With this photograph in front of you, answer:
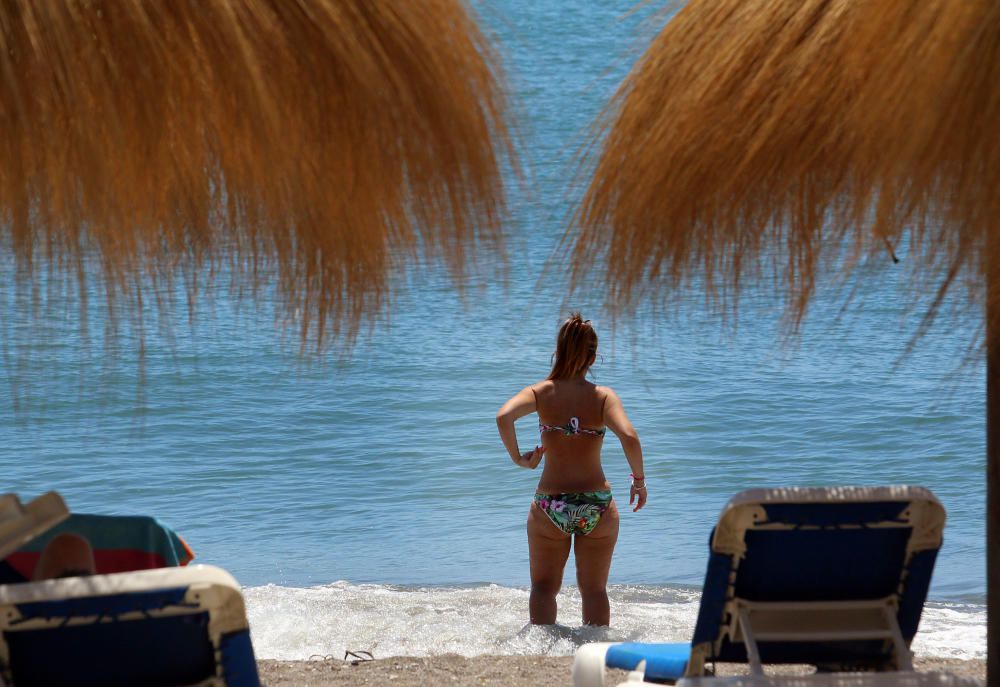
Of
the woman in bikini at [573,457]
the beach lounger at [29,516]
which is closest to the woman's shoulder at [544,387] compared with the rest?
the woman in bikini at [573,457]

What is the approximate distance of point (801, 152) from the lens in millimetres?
2053

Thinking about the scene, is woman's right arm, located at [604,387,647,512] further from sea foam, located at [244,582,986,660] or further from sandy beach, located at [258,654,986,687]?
sandy beach, located at [258,654,986,687]

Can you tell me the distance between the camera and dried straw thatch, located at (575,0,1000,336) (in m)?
1.84

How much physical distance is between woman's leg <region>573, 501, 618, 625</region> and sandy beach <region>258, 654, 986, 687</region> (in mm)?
775

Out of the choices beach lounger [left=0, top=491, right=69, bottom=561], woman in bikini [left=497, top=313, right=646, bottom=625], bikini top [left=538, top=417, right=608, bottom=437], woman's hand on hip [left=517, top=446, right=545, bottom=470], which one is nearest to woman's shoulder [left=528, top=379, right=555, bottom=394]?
woman in bikini [left=497, top=313, right=646, bottom=625]

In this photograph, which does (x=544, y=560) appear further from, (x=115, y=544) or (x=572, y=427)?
(x=115, y=544)

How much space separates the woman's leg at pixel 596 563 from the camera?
5516 millimetres

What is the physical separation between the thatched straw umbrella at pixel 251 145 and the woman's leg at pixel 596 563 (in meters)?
3.40

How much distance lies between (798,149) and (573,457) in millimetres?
3434

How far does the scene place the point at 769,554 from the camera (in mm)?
2967

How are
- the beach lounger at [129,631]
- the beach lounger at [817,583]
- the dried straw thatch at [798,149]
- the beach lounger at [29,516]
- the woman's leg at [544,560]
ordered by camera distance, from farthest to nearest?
1. the woman's leg at [544,560]
2. the beach lounger at [29,516]
3. the beach lounger at [817,583]
4. the beach lounger at [129,631]
5. the dried straw thatch at [798,149]

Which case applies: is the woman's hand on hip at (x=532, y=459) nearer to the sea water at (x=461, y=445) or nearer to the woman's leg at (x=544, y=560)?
the woman's leg at (x=544, y=560)

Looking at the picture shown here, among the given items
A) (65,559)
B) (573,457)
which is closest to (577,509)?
(573,457)

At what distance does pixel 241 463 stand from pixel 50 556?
11.3 m
